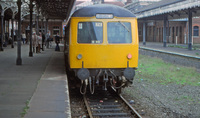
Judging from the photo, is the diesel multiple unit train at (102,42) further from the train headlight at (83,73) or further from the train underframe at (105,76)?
the train headlight at (83,73)

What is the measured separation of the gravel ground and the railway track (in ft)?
1.08

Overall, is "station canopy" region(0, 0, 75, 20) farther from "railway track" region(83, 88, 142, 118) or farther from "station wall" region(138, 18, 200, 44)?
"station wall" region(138, 18, 200, 44)

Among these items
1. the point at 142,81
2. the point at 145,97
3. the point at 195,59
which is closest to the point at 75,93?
the point at 145,97

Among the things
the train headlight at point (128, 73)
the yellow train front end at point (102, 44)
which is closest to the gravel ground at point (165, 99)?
the train headlight at point (128, 73)

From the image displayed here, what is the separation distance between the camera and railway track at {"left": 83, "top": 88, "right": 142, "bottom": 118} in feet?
24.5

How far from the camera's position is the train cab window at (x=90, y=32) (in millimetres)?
9031

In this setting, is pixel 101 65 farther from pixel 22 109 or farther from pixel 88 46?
pixel 22 109

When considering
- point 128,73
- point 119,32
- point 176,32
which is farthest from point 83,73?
point 176,32

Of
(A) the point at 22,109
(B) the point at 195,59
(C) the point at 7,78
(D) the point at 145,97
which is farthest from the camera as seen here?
(B) the point at 195,59

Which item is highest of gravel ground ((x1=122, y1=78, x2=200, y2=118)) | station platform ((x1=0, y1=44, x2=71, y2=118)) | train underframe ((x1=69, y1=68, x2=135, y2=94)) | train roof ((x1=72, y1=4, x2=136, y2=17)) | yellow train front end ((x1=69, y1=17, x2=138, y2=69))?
train roof ((x1=72, y1=4, x2=136, y2=17))

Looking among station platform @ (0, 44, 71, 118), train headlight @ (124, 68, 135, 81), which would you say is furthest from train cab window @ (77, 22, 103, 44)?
station platform @ (0, 44, 71, 118)

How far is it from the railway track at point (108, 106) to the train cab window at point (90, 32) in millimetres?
1746

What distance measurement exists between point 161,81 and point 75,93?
164 inches

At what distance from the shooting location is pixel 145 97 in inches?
384
